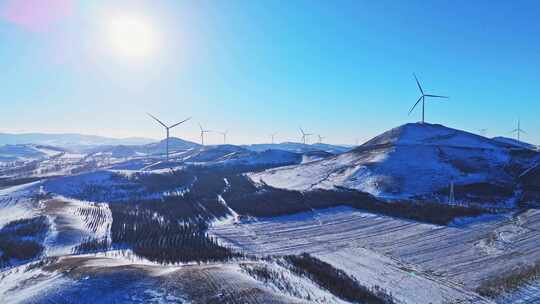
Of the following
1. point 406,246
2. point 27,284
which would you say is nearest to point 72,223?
point 27,284

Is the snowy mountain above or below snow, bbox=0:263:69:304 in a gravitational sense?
above

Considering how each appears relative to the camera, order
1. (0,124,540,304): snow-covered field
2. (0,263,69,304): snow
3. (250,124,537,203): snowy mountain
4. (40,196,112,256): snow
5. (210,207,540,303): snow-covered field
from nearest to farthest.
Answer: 1. (0,263,69,304): snow
2. (0,124,540,304): snow-covered field
3. (210,207,540,303): snow-covered field
4. (40,196,112,256): snow
5. (250,124,537,203): snowy mountain

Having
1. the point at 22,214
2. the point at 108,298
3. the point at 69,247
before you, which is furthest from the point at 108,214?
the point at 108,298

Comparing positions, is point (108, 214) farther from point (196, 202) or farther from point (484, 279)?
point (484, 279)

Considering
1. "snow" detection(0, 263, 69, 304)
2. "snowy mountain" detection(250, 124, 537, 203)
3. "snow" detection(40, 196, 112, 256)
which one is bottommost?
"snow" detection(40, 196, 112, 256)

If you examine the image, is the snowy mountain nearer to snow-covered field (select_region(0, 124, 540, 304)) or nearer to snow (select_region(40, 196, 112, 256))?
snow-covered field (select_region(0, 124, 540, 304))

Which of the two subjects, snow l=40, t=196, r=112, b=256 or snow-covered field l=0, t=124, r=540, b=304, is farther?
snow l=40, t=196, r=112, b=256

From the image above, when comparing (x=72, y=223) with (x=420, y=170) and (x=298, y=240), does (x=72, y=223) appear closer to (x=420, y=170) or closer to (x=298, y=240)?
(x=298, y=240)

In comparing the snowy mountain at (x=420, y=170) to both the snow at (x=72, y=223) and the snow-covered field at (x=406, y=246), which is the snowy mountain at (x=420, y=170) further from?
the snow at (x=72, y=223)

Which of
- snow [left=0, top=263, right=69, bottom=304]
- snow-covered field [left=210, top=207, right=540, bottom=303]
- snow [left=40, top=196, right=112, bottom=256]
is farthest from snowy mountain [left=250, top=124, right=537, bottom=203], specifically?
snow [left=0, top=263, right=69, bottom=304]
